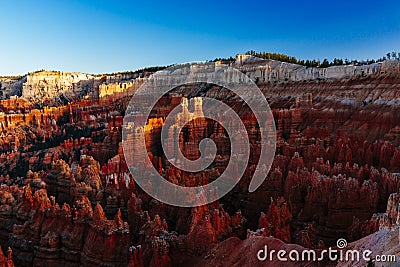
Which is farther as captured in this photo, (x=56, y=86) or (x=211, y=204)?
(x=56, y=86)

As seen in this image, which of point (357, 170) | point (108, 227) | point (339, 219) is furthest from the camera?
point (357, 170)

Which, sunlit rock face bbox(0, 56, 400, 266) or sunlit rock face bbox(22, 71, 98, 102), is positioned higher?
sunlit rock face bbox(22, 71, 98, 102)

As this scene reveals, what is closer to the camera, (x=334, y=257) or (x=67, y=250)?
(x=334, y=257)

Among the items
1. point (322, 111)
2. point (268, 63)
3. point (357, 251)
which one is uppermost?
point (268, 63)

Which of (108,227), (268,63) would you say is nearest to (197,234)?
(108,227)

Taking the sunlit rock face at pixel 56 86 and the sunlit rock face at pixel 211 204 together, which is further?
the sunlit rock face at pixel 56 86

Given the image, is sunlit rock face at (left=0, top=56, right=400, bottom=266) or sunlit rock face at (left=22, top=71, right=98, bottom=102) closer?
sunlit rock face at (left=0, top=56, right=400, bottom=266)

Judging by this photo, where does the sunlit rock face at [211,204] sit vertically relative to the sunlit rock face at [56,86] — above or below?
below

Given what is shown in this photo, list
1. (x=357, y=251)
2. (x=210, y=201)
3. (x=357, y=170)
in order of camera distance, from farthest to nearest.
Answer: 1. (x=357, y=170)
2. (x=210, y=201)
3. (x=357, y=251)

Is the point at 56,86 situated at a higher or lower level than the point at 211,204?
higher

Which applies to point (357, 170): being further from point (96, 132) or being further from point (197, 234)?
point (96, 132)

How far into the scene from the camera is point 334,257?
21.0ft

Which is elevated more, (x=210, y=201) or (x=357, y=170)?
(x=357, y=170)

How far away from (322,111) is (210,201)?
67.7 ft
